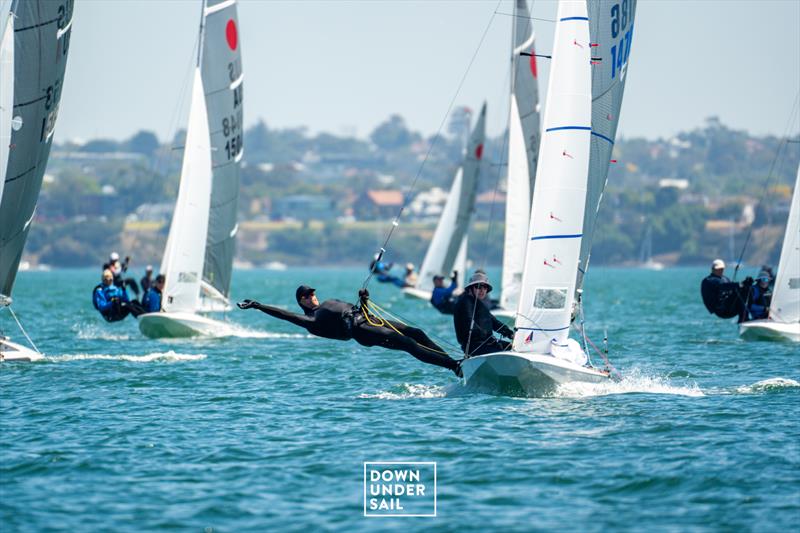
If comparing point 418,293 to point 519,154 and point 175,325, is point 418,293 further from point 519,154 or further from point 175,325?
point 175,325

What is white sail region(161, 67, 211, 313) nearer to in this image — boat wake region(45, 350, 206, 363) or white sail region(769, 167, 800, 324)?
boat wake region(45, 350, 206, 363)

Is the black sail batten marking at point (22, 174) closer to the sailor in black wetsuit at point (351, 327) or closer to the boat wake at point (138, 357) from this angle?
the boat wake at point (138, 357)

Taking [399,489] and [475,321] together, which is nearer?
[399,489]

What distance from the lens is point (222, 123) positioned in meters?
32.8

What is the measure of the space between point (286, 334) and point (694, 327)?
1066 cm

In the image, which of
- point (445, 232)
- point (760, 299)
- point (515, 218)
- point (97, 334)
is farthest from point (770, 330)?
point (445, 232)

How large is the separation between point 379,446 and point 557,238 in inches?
173

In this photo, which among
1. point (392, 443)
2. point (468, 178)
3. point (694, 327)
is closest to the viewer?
point (392, 443)

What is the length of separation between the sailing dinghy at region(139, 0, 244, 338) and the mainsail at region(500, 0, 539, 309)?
750 cm

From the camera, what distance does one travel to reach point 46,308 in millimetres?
50281

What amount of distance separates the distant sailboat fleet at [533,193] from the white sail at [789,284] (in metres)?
0.02

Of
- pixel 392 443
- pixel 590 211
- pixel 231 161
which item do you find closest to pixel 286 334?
pixel 231 161

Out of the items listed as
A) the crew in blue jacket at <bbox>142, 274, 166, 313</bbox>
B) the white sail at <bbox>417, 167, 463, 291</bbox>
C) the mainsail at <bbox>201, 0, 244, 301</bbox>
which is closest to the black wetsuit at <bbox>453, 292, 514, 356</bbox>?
the crew in blue jacket at <bbox>142, 274, 166, 313</bbox>

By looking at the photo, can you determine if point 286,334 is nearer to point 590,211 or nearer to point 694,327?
point 694,327
